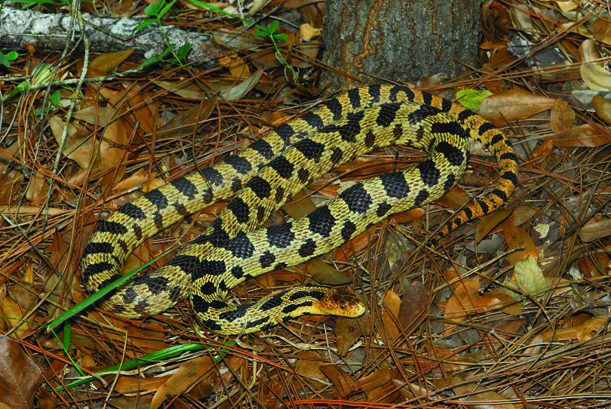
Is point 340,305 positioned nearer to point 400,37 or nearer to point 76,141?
point 400,37

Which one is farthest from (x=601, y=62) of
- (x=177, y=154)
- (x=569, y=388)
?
(x=177, y=154)

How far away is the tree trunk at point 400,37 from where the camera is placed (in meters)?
6.14

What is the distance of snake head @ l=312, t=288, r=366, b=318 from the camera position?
4773mm

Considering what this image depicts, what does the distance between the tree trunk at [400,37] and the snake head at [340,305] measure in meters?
3.15

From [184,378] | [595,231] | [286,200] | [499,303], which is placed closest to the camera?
[184,378]

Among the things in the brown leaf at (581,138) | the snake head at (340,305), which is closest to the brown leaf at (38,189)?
the snake head at (340,305)

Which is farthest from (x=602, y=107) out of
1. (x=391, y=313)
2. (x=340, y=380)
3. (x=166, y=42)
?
(x=166, y=42)

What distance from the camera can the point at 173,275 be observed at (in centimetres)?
539

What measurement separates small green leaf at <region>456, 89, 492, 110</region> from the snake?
5.5 inches

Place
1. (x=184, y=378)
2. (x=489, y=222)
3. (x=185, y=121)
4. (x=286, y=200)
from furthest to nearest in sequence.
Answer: (x=185, y=121) → (x=286, y=200) → (x=489, y=222) → (x=184, y=378)

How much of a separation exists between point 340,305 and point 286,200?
186 cm

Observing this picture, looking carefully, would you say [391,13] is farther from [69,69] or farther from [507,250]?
[69,69]

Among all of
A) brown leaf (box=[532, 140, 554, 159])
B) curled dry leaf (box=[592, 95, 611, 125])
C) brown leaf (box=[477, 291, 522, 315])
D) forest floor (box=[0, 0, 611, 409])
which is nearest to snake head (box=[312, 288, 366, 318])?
forest floor (box=[0, 0, 611, 409])

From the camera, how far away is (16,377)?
438cm
